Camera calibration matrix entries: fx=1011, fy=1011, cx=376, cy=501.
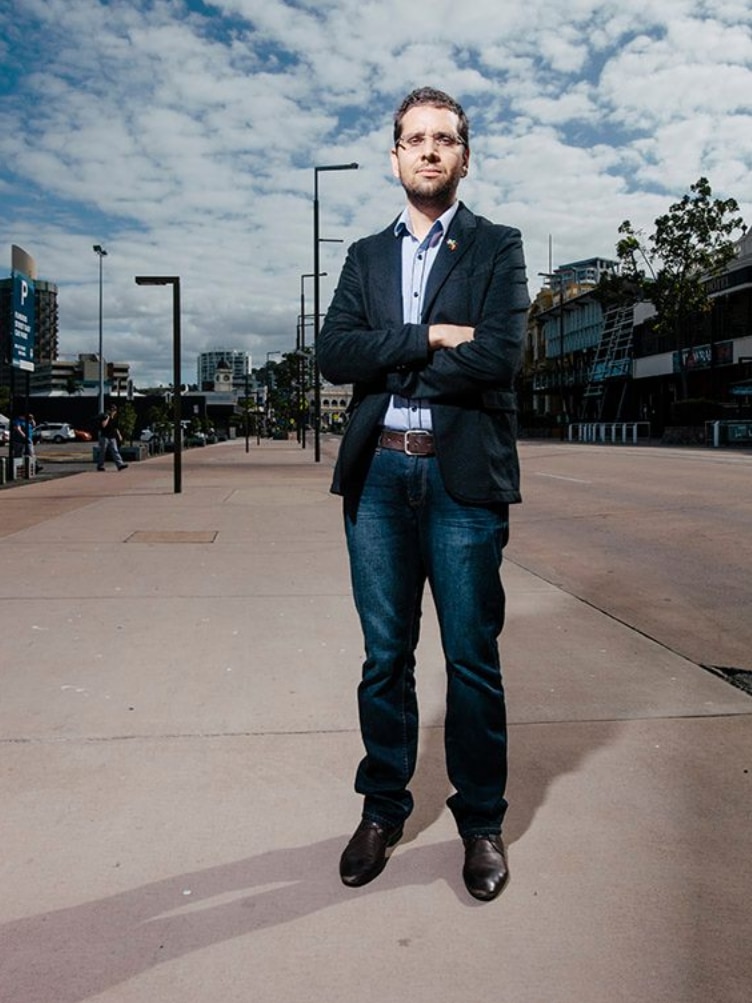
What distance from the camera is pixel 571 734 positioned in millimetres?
3777

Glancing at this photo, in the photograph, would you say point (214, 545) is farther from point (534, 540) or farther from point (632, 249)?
point (632, 249)

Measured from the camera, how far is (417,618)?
2.82 metres

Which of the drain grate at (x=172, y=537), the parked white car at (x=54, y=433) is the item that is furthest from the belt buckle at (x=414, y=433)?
the parked white car at (x=54, y=433)

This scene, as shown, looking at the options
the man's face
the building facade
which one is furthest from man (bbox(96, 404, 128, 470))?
the building facade

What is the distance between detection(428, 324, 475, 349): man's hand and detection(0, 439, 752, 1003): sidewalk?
137 centimetres

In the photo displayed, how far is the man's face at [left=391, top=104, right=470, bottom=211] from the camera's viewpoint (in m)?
2.70

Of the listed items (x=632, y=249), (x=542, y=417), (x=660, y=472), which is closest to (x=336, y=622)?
(x=660, y=472)

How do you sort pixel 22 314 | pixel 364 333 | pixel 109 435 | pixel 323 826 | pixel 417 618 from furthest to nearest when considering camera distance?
1. pixel 109 435
2. pixel 22 314
3. pixel 323 826
4. pixel 417 618
5. pixel 364 333

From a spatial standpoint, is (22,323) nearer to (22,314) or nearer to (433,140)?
(22,314)

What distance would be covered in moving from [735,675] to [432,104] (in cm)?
312

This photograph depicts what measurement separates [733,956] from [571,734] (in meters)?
1.58

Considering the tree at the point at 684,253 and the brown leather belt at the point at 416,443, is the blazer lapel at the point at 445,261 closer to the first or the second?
the brown leather belt at the point at 416,443

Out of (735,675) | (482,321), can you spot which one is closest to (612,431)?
(735,675)

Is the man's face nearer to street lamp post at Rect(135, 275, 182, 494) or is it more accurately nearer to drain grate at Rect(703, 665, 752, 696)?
drain grate at Rect(703, 665, 752, 696)
